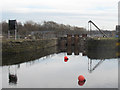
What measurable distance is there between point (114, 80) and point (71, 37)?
28.1 m

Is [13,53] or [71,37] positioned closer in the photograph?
[13,53]

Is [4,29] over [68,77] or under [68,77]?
over

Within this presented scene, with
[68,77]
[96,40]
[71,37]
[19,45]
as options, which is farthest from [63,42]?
[68,77]

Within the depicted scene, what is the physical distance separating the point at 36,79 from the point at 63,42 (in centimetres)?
2973

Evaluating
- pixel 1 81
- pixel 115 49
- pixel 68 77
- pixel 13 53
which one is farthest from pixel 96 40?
pixel 1 81

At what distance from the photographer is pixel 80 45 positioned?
126 ft

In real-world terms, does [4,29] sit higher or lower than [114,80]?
higher

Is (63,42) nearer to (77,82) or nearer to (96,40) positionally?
(96,40)

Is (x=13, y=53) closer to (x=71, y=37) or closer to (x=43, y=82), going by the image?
(x=43, y=82)

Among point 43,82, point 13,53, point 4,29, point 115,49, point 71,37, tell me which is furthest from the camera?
point 4,29

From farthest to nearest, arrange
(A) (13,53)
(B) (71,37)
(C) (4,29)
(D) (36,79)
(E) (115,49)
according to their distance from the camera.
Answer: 1. (C) (4,29)
2. (B) (71,37)
3. (E) (115,49)
4. (A) (13,53)
5. (D) (36,79)

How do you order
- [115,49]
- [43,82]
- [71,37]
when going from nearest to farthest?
1. [43,82]
2. [115,49]
3. [71,37]

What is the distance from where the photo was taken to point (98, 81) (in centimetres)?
1007

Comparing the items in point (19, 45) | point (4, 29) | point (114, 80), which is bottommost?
point (114, 80)
